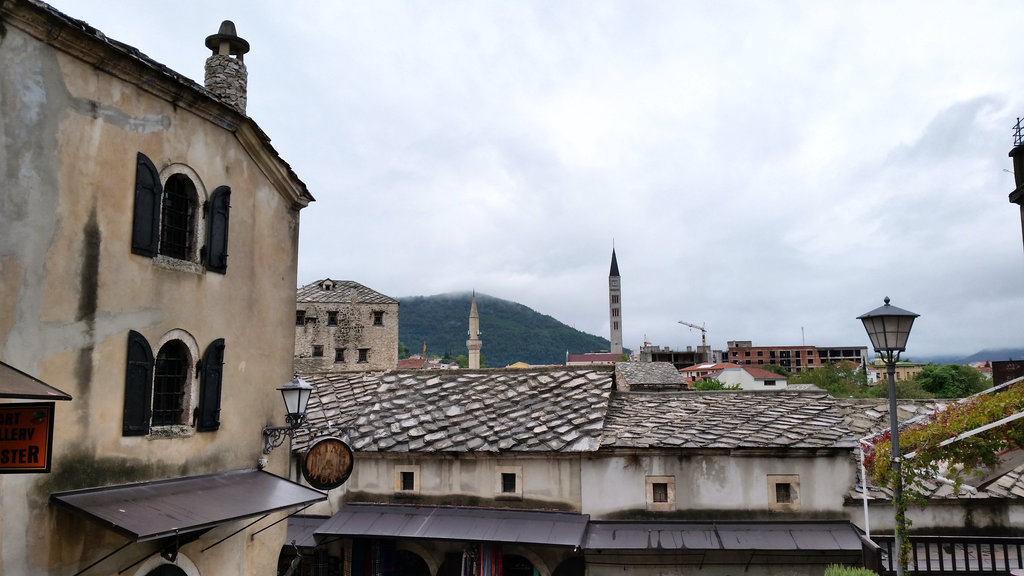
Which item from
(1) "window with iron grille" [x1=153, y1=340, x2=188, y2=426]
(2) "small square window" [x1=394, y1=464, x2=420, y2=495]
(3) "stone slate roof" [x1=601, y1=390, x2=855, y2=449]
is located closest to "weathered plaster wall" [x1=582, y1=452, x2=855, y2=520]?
(3) "stone slate roof" [x1=601, y1=390, x2=855, y2=449]

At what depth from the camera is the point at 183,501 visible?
9.13 m

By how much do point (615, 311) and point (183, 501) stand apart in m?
177

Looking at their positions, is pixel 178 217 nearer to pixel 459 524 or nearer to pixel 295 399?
pixel 295 399

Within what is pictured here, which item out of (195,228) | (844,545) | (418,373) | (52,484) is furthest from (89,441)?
(844,545)

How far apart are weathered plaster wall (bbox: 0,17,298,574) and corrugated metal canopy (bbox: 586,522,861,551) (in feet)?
26.2

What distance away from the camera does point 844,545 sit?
45.6ft

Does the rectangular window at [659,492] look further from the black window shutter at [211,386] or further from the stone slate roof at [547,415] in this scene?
the black window shutter at [211,386]

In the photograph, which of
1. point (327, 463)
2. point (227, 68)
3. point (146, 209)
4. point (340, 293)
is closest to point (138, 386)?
point (146, 209)

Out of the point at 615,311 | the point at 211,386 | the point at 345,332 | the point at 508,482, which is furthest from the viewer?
the point at 615,311

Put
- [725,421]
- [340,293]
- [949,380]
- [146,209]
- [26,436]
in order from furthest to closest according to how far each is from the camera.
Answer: [949,380] → [340,293] → [725,421] → [146,209] → [26,436]

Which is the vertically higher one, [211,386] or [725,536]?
[211,386]

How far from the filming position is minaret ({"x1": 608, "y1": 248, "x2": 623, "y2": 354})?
177m

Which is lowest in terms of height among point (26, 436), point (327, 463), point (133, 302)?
point (327, 463)

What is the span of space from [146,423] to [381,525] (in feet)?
25.4
